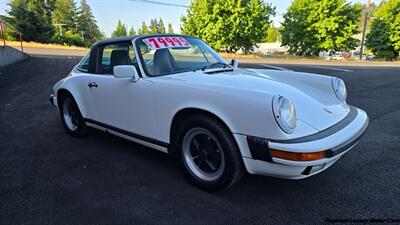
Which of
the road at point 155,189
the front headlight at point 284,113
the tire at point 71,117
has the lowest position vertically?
the road at point 155,189

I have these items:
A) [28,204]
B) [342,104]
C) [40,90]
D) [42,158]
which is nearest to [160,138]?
[28,204]

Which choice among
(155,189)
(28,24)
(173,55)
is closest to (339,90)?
(173,55)

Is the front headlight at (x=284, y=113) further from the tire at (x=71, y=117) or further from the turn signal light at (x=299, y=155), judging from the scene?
the tire at (x=71, y=117)

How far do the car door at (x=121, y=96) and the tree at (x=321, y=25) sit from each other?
106ft

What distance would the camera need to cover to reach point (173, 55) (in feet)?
11.2

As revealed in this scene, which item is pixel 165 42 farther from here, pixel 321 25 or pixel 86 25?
pixel 86 25

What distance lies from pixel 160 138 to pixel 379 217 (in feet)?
6.89

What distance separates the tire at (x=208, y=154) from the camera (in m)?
2.45

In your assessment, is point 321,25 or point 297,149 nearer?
point 297,149

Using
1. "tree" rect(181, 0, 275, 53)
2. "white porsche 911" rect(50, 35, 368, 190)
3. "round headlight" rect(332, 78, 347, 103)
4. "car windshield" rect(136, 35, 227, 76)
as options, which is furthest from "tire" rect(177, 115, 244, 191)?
"tree" rect(181, 0, 275, 53)

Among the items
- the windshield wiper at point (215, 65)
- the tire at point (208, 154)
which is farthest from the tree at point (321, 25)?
the tire at point (208, 154)

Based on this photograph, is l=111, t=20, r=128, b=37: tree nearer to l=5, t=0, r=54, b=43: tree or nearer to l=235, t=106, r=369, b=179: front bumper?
l=5, t=0, r=54, b=43: tree

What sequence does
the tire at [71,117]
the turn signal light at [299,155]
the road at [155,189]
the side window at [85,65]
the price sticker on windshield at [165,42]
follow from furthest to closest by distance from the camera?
1. the tire at [71,117]
2. the side window at [85,65]
3. the price sticker on windshield at [165,42]
4. the road at [155,189]
5. the turn signal light at [299,155]

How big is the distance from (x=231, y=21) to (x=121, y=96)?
2837 cm
